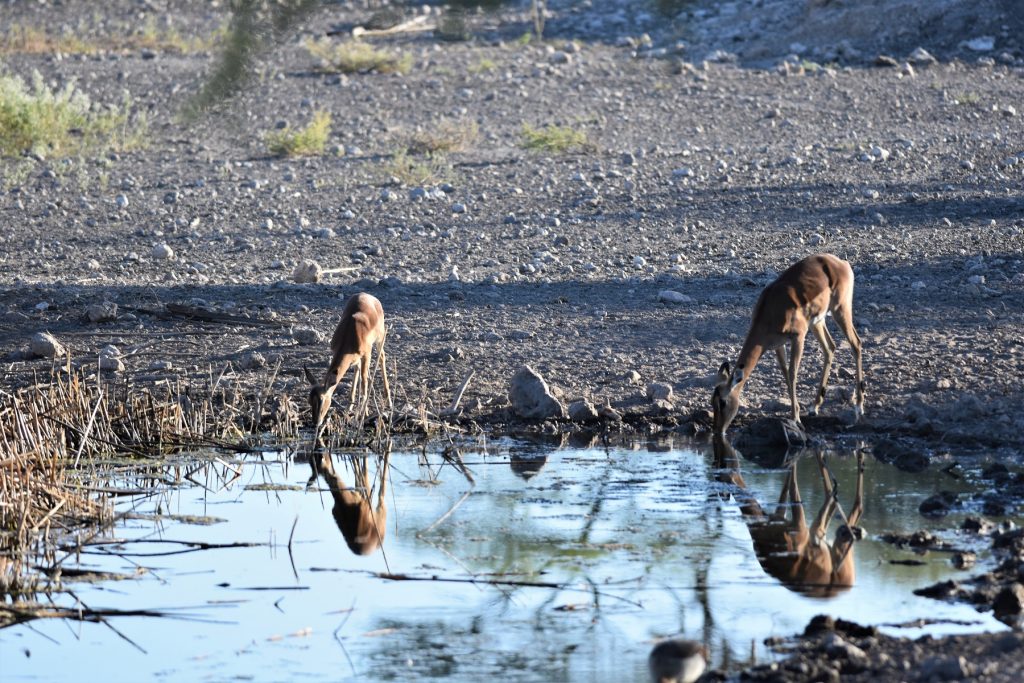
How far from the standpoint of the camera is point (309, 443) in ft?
28.3

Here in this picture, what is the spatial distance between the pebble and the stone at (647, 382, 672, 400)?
5.20m

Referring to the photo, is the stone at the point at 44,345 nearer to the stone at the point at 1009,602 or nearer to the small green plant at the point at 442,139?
the stone at the point at 1009,602

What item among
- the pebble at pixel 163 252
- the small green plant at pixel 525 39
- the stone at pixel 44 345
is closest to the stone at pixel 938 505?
the small green plant at pixel 525 39

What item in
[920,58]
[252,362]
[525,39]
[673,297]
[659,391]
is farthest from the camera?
[920,58]

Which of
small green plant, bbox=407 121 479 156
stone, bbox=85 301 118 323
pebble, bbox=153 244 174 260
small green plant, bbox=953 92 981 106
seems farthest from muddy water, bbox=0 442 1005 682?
small green plant, bbox=953 92 981 106

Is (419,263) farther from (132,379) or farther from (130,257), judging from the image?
(132,379)

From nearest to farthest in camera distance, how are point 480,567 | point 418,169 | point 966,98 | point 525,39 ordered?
1. point 525,39
2. point 480,567
3. point 418,169
4. point 966,98

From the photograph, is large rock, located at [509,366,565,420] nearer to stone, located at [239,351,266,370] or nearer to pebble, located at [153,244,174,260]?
stone, located at [239,351,266,370]

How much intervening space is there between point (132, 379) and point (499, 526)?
3.50 meters

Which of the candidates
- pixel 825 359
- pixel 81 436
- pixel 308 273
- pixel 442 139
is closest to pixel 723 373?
pixel 825 359

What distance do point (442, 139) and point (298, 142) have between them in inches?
67.2

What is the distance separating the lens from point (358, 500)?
297 inches

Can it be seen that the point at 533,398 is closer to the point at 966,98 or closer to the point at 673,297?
the point at 673,297

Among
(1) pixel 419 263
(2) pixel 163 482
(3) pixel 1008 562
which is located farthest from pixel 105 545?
(1) pixel 419 263
